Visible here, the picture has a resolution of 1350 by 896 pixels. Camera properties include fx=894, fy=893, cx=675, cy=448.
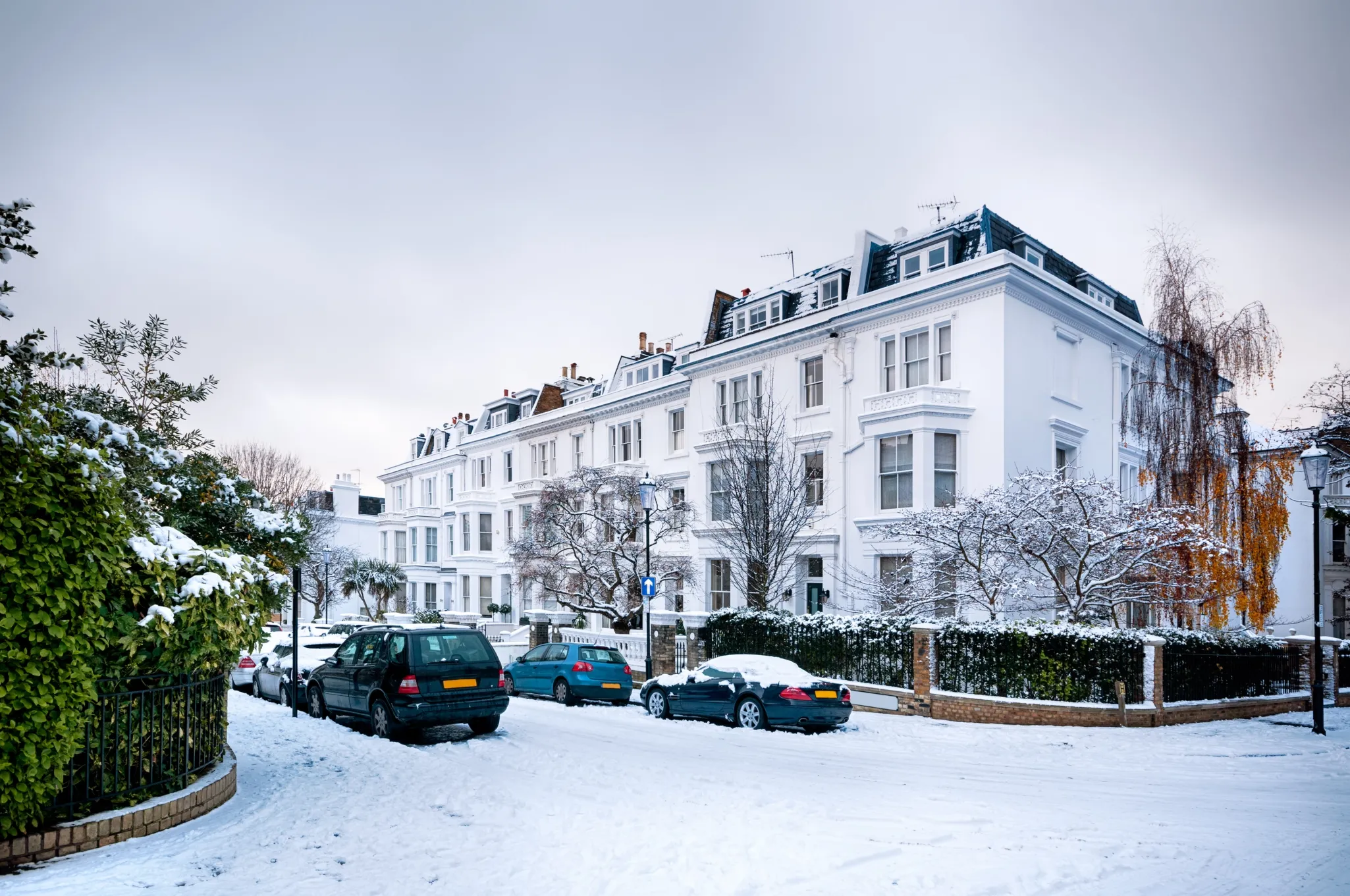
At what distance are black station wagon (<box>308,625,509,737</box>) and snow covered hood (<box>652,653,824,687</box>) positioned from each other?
4.22m

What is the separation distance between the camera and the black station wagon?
516 inches

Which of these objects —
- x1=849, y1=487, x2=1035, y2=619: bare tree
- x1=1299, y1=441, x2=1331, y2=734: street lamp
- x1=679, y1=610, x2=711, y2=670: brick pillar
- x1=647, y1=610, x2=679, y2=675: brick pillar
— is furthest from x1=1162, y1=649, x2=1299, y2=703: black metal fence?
x1=647, y1=610, x2=679, y2=675: brick pillar

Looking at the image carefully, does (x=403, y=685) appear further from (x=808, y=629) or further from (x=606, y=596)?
(x=606, y=596)

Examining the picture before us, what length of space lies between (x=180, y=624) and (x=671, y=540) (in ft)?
82.1

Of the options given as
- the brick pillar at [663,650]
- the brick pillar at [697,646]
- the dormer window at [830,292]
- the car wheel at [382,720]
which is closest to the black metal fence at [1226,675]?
the brick pillar at [697,646]

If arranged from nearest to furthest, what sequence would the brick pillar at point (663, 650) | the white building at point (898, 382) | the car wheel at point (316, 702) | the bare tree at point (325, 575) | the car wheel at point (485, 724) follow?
1. the car wheel at point (485, 724)
2. the car wheel at point (316, 702)
3. the brick pillar at point (663, 650)
4. the white building at point (898, 382)
5. the bare tree at point (325, 575)

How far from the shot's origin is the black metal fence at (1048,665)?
16.8 metres

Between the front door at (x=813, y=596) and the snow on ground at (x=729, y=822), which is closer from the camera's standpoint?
the snow on ground at (x=729, y=822)

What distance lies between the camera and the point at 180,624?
768 centimetres

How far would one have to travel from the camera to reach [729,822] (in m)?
8.35

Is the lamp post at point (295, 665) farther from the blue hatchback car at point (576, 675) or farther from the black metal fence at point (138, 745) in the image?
the black metal fence at point (138, 745)

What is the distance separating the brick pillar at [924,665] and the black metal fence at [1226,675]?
4227 millimetres

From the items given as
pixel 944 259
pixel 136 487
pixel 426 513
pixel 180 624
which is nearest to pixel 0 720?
pixel 180 624

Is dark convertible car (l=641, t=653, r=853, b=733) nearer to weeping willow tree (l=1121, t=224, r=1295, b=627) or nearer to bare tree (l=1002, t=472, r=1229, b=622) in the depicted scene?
bare tree (l=1002, t=472, r=1229, b=622)
